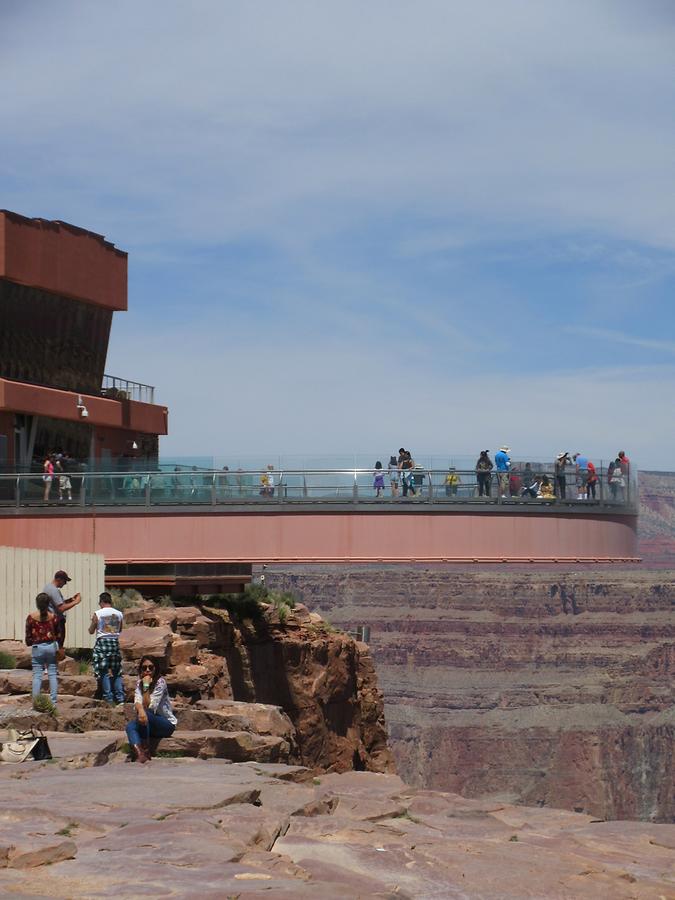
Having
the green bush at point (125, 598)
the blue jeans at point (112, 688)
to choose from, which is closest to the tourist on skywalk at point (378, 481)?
the green bush at point (125, 598)

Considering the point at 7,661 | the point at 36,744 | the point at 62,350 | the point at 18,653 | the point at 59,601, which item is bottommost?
the point at 36,744

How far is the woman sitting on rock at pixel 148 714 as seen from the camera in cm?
1947

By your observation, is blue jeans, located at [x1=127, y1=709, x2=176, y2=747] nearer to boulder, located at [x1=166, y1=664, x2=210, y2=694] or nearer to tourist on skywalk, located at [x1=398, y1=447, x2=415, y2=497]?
boulder, located at [x1=166, y1=664, x2=210, y2=694]

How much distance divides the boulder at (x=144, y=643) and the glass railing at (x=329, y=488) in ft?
26.7

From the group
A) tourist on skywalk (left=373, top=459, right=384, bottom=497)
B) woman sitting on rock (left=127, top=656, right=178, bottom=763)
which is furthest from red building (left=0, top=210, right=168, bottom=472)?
woman sitting on rock (left=127, top=656, right=178, bottom=763)

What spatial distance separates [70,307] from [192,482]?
1605 cm

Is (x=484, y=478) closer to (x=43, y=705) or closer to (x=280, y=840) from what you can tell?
(x=43, y=705)

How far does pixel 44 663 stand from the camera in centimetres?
2255

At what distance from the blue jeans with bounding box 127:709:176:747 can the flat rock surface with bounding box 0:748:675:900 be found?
0.44 m

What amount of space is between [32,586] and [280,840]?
18024 millimetres

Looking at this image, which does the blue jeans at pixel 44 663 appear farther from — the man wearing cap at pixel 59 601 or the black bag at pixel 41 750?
the black bag at pixel 41 750

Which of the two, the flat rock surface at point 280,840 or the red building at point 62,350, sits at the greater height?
the red building at point 62,350

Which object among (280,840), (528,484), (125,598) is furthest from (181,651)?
(280,840)

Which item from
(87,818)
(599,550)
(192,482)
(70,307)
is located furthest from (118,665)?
(70,307)
